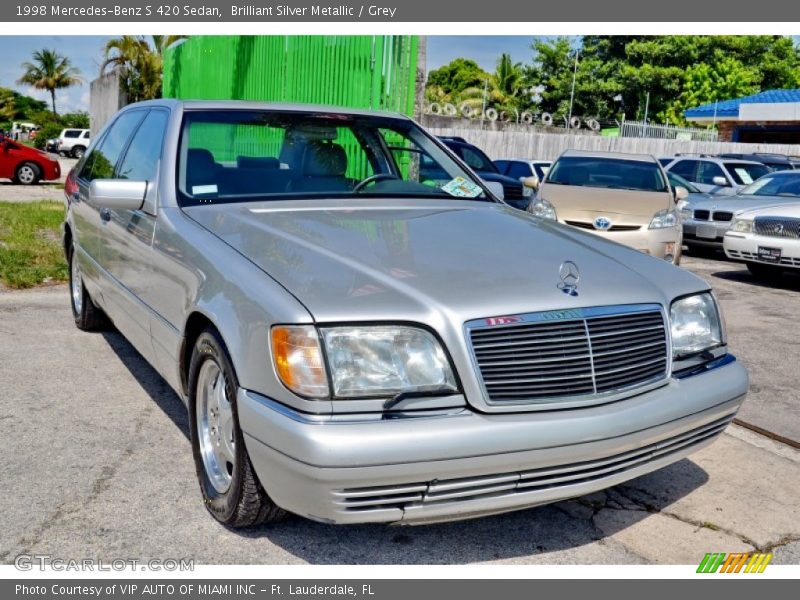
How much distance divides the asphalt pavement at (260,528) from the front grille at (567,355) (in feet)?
2.23

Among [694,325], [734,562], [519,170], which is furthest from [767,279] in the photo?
[734,562]

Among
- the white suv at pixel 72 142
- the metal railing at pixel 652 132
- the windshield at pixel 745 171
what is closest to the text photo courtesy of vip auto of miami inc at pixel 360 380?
the windshield at pixel 745 171

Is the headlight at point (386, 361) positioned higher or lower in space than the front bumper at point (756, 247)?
higher

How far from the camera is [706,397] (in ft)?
10.5

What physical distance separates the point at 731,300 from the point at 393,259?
261 inches

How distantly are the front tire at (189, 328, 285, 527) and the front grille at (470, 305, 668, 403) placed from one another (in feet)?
2.81

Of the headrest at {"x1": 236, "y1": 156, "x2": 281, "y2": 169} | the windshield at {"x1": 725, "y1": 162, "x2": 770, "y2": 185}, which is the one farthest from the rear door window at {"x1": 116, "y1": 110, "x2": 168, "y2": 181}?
the windshield at {"x1": 725, "y1": 162, "x2": 770, "y2": 185}

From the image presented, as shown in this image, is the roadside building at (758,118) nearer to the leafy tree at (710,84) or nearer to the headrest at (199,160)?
the leafy tree at (710,84)

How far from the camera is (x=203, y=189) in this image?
13.1 feet

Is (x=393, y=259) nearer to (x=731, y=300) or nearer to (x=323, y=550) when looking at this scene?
(x=323, y=550)

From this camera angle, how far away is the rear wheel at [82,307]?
235 inches

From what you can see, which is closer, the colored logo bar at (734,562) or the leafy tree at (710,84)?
the colored logo bar at (734,562)

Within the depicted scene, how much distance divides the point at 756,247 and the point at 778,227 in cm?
32

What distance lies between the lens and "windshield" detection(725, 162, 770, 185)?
587 inches
